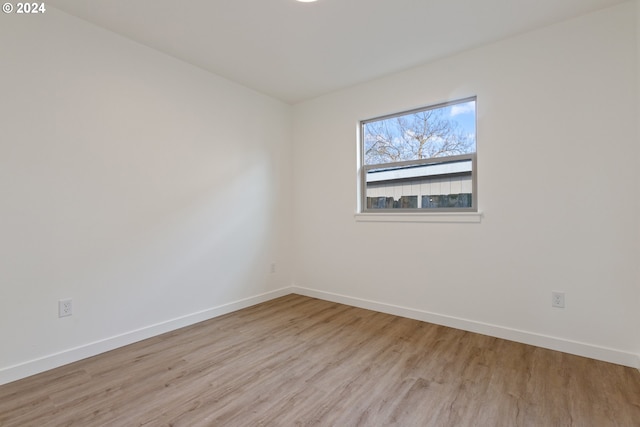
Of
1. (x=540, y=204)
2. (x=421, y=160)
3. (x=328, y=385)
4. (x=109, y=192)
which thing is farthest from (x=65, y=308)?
(x=540, y=204)

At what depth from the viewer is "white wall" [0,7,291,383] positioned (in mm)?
2029

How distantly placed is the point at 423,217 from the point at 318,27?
192 centimetres

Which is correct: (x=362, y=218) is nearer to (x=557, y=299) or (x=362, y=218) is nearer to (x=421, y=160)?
(x=421, y=160)

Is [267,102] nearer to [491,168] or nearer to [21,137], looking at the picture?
[21,137]

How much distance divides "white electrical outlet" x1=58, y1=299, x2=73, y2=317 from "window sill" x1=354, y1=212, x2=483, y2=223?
2.64 meters

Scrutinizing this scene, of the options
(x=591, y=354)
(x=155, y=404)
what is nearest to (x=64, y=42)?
(x=155, y=404)

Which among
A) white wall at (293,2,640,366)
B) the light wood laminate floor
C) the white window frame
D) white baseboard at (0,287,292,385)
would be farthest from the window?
white baseboard at (0,287,292,385)

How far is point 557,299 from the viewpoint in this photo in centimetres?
238

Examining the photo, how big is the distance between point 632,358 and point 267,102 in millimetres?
4031

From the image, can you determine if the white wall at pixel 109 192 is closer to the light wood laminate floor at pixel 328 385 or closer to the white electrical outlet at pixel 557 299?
the light wood laminate floor at pixel 328 385

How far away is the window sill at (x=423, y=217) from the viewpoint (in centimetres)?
275

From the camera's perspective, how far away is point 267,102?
3.79 metres

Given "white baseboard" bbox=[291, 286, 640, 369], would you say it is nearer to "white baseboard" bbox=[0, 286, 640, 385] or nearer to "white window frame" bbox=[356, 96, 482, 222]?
"white baseboard" bbox=[0, 286, 640, 385]

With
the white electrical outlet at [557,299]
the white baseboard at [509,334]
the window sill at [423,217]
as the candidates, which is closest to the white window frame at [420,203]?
the window sill at [423,217]
